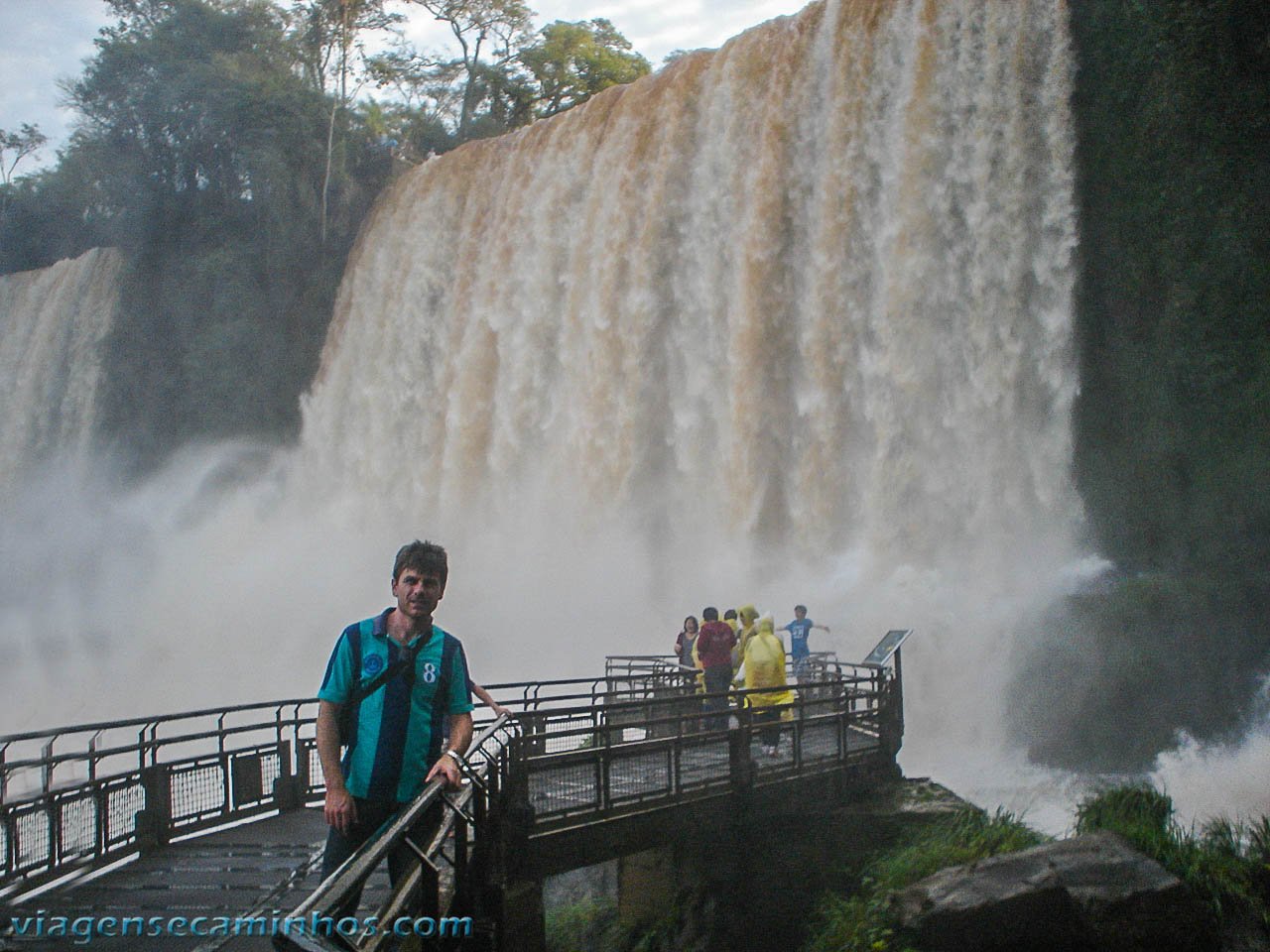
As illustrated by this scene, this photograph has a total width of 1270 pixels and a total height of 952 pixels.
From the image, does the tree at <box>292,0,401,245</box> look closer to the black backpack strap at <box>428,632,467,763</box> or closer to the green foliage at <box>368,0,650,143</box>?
the green foliage at <box>368,0,650,143</box>

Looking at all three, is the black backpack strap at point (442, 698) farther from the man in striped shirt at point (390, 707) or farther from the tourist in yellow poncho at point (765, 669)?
the tourist in yellow poncho at point (765, 669)

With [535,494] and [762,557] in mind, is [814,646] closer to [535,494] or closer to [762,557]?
[762,557]

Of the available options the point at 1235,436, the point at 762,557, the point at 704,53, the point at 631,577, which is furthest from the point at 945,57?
the point at 631,577

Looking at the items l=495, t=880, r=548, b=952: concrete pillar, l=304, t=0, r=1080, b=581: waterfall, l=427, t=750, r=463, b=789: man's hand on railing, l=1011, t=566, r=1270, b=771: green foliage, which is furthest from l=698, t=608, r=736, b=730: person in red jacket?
l=304, t=0, r=1080, b=581: waterfall

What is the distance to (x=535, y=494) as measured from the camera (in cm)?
2366

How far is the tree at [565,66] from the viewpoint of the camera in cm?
4381

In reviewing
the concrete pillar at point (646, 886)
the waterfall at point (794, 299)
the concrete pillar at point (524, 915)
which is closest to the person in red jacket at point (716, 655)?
the concrete pillar at point (646, 886)

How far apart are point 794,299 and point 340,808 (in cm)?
1703

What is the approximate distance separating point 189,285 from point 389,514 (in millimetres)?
11614

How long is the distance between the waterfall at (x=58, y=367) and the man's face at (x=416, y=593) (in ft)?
111

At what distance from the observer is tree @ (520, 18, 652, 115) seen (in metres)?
43.8

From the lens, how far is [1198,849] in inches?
322

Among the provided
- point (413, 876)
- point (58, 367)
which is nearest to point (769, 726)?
point (413, 876)

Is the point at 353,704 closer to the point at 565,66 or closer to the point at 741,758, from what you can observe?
the point at 741,758
